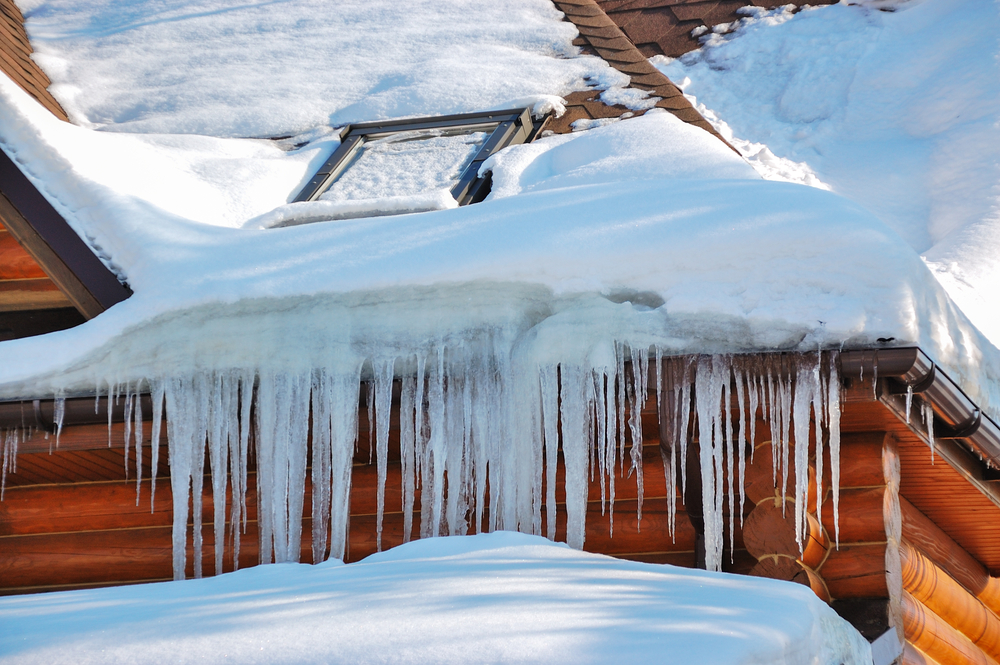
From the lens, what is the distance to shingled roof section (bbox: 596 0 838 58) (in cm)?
646

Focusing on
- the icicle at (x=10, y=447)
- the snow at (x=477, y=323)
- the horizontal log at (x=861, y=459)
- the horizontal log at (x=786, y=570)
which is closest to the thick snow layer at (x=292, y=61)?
the snow at (x=477, y=323)

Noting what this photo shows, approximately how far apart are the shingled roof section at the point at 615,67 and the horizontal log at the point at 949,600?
2473 mm

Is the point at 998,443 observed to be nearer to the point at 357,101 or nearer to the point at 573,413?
the point at 573,413

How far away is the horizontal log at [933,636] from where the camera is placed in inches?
117

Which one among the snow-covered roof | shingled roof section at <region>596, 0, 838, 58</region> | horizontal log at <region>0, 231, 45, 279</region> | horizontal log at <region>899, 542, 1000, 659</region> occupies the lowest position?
horizontal log at <region>899, 542, 1000, 659</region>

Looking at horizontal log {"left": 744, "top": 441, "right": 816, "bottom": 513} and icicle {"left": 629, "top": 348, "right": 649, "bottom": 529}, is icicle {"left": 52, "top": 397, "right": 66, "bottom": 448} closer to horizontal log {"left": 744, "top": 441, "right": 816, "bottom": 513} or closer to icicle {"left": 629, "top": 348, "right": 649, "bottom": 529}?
icicle {"left": 629, "top": 348, "right": 649, "bottom": 529}

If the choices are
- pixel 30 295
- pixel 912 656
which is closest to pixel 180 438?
pixel 30 295

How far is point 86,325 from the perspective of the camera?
10.2 ft

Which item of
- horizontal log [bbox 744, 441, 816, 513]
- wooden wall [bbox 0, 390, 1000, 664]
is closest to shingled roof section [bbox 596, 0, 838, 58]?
wooden wall [bbox 0, 390, 1000, 664]

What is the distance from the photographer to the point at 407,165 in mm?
4496

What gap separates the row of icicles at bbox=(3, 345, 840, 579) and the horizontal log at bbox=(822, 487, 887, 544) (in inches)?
4.2

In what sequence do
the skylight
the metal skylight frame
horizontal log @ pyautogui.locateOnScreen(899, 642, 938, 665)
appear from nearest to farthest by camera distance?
horizontal log @ pyautogui.locateOnScreen(899, 642, 938, 665) → the skylight → the metal skylight frame

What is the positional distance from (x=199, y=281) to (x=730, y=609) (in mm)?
2231

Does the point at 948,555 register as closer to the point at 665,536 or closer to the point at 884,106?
the point at 665,536
